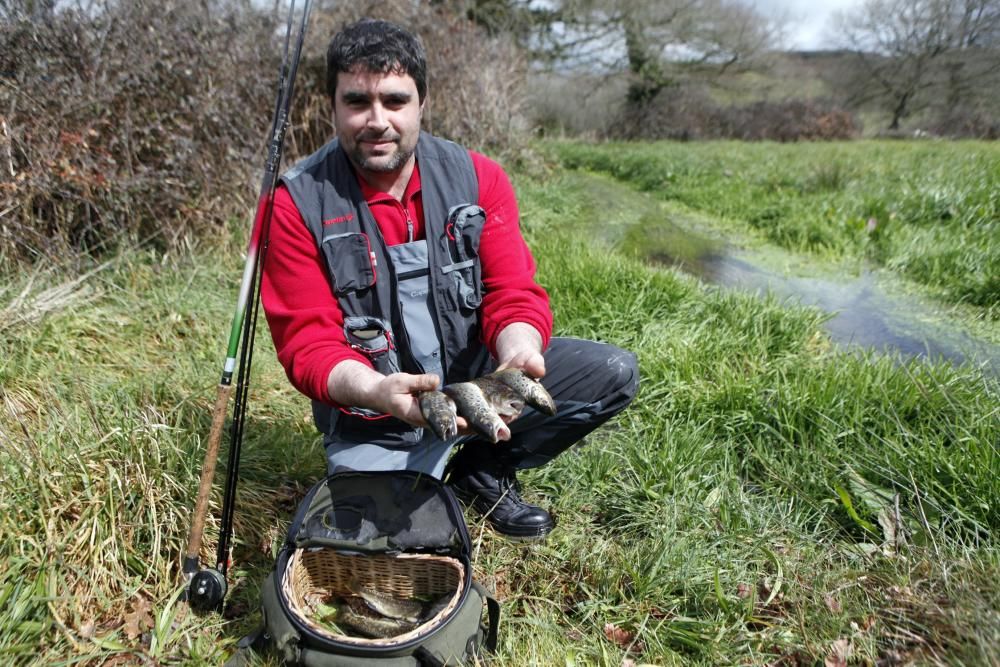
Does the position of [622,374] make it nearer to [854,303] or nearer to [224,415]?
[224,415]

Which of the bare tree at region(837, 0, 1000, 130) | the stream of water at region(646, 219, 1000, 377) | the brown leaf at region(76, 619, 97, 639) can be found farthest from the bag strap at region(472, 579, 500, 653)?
the bare tree at region(837, 0, 1000, 130)

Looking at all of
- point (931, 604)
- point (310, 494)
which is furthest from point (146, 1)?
point (931, 604)

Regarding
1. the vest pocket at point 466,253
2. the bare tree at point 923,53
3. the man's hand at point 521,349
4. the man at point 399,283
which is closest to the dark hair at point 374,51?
the man at point 399,283

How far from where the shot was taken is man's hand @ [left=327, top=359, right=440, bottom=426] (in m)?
1.98

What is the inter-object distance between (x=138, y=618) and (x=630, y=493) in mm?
1988

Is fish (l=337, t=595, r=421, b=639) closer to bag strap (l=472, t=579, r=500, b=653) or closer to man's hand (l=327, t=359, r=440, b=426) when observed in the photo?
bag strap (l=472, t=579, r=500, b=653)

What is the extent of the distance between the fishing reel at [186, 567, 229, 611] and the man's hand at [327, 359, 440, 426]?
2.53ft

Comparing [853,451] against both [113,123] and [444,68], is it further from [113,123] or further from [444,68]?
[444,68]

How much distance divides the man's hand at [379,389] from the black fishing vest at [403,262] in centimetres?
28

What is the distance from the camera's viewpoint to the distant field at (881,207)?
5.48 metres

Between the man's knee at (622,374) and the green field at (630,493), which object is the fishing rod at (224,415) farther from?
the man's knee at (622,374)

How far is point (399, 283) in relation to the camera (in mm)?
2426

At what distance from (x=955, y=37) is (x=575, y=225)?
18.3 m

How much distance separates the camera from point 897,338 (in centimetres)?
466
